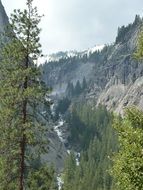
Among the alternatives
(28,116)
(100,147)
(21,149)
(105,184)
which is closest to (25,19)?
(28,116)

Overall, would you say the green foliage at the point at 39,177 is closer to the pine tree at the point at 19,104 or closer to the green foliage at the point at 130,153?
the pine tree at the point at 19,104

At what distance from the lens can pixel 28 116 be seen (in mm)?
33344

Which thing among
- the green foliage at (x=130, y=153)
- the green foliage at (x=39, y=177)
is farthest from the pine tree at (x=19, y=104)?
the green foliage at (x=130, y=153)

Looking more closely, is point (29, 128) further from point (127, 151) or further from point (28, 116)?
point (127, 151)

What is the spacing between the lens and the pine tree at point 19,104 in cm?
3241

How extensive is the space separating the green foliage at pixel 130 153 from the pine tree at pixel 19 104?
10792 millimetres

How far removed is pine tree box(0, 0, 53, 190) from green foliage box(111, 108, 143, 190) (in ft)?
35.4

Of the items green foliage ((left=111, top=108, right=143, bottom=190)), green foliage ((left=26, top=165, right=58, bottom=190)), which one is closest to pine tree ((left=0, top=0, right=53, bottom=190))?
green foliage ((left=26, top=165, right=58, bottom=190))

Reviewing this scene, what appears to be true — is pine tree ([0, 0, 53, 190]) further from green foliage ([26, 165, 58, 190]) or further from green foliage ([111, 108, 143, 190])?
green foliage ([111, 108, 143, 190])

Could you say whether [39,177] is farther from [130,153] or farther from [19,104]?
[130,153]

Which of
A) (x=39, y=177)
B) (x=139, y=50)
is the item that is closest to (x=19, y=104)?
(x=39, y=177)

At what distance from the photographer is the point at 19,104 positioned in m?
33.2

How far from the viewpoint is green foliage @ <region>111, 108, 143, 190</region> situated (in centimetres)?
2036

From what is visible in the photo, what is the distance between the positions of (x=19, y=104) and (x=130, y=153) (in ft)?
45.9
